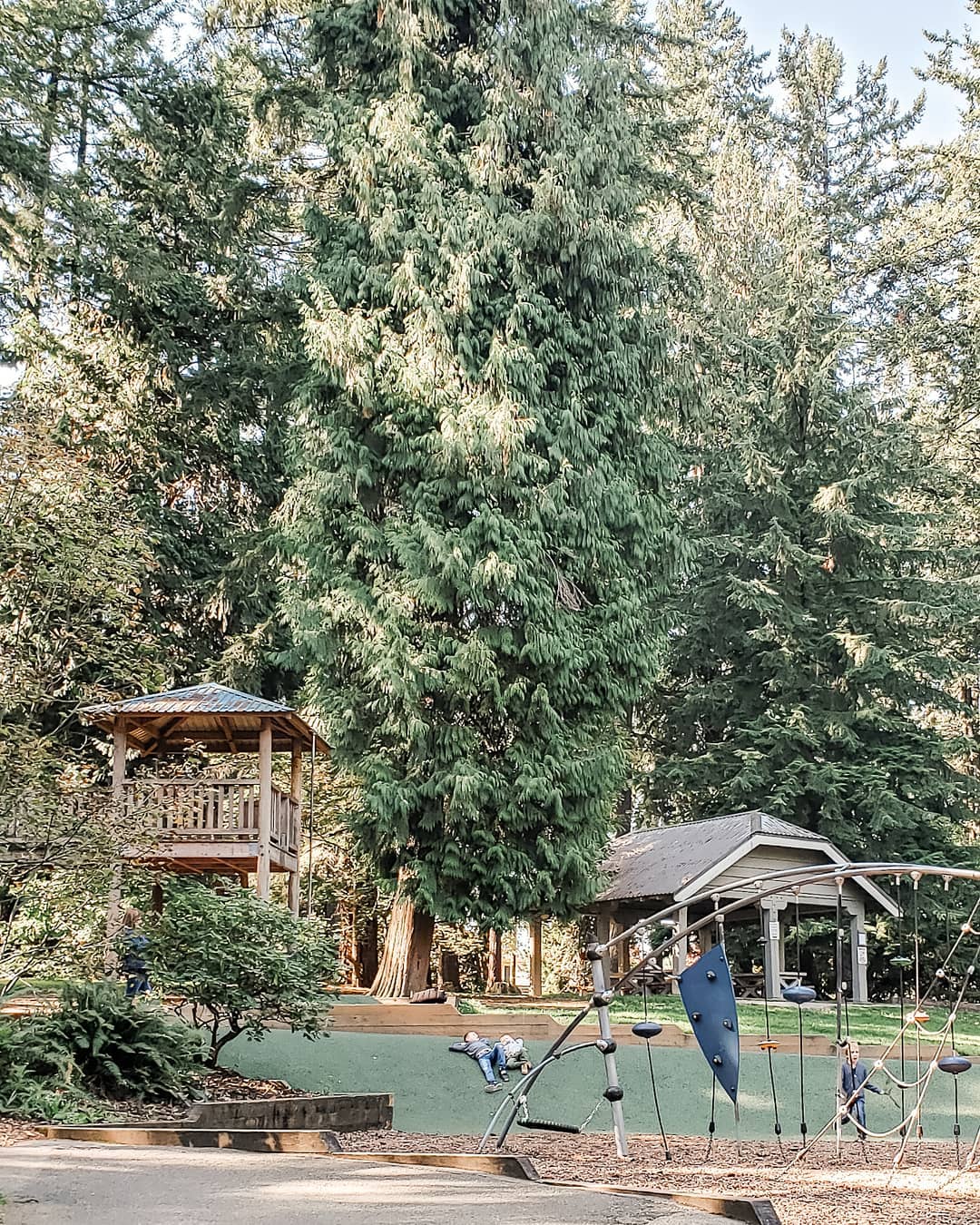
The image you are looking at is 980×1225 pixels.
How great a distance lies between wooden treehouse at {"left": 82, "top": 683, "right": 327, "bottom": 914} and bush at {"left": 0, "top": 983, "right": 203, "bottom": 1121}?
2655 millimetres

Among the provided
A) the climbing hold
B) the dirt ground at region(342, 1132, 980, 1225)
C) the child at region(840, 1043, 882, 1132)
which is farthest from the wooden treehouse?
the climbing hold

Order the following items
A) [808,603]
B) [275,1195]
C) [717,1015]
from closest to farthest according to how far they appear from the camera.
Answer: [275,1195], [717,1015], [808,603]

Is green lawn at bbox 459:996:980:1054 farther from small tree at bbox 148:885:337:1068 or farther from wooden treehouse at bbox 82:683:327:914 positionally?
small tree at bbox 148:885:337:1068

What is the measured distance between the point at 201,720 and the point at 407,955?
4.99 meters

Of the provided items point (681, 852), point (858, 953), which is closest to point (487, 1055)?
point (681, 852)

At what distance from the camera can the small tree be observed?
12188 millimetres

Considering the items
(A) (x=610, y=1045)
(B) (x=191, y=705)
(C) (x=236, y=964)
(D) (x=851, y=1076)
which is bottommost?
(D) (x=851, y=1076)

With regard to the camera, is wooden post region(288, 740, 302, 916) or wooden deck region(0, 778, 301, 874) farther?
wooden post region(288, 740, 302, 916)

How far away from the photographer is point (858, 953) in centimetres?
2352

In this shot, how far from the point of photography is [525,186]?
2069 centimetres

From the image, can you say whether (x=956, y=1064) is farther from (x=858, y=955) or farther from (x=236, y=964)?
(x=858, y=955)

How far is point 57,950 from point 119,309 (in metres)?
15.3

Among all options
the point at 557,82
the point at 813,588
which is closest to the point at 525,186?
the point at 557,82

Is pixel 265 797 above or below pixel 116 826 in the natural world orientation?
above
